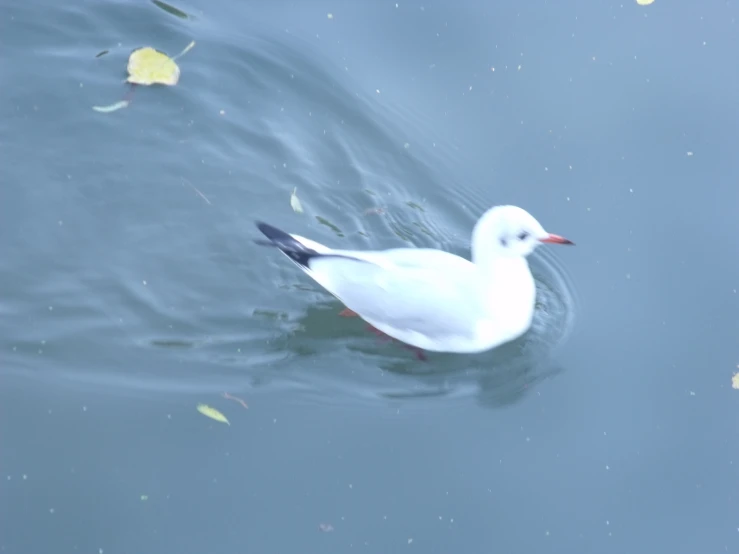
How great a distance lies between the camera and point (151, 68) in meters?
5.22

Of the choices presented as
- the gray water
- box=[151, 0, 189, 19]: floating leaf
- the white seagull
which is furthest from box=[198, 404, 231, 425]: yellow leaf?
box=[151, 0, 189, 19]: floating leaf

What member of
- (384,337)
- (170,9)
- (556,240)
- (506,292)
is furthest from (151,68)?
(556,240)

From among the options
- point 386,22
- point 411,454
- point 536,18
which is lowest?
point 411,454

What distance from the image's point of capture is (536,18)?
5836mm

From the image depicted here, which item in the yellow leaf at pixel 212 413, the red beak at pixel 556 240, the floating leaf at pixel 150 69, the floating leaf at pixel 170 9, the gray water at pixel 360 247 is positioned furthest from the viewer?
the floating leaf at pixel 170 9

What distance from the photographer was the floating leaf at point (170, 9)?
557 cm

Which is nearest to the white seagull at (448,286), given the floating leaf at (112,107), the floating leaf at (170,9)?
the floating leaf at (112,107)

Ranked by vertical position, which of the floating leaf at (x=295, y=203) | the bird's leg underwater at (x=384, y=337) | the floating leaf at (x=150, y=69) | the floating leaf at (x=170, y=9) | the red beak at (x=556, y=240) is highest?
the red beak at (x=556, y=240)

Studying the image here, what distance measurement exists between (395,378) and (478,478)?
0.59 m

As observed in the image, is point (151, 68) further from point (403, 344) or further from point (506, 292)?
point (506, 292)

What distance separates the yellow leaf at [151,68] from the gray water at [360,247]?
53 mm

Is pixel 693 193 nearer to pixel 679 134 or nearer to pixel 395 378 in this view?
pixel 679 134

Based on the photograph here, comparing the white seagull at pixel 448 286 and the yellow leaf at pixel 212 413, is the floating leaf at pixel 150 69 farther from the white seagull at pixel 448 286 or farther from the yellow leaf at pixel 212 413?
the yellow leaf at pixel 212 413

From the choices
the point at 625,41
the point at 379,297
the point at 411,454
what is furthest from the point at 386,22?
the point at 411,454
